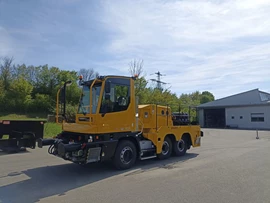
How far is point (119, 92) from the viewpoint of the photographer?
8273 mm

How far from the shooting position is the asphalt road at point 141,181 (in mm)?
5320

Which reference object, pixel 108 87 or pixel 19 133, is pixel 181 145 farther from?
pixel 19 133

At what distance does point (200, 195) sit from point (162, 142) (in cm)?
439

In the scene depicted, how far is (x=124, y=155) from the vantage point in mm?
8227

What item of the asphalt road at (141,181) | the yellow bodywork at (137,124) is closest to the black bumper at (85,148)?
the yellow bodywork at (137,124)

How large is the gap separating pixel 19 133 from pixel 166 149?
7.18 metres

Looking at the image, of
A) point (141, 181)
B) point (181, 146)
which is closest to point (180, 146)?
point (181, 146)

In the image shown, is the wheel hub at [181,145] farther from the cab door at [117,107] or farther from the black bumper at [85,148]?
the black bumper at [85,148]

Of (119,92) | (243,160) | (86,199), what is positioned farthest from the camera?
(243,160)

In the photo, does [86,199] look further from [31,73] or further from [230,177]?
[31,73]

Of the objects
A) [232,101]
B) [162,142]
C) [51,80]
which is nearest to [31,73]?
[51,80]

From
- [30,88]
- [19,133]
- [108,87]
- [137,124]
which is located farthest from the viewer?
[30,88]

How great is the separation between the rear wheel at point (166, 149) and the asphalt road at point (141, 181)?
17.2 inches

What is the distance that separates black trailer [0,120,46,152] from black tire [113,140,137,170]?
20.2 feet
